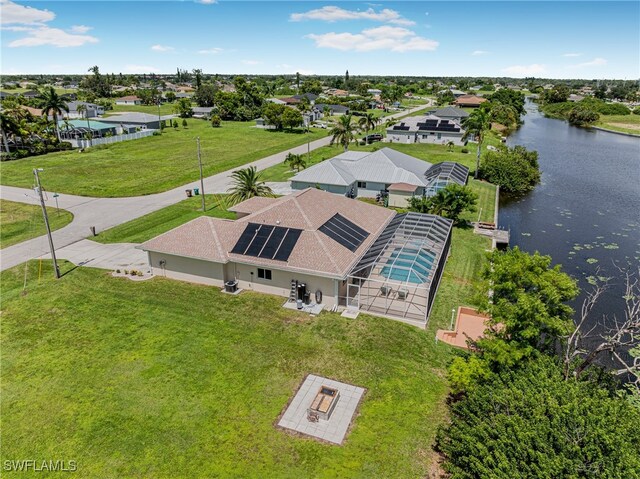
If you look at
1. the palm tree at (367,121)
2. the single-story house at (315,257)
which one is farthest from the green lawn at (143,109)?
the single-story house at (315,257)

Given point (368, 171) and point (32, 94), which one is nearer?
point (368, 171)

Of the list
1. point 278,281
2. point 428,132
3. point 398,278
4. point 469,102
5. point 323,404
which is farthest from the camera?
point 469,102

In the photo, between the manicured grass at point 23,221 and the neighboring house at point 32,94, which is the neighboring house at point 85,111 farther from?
the manicured grass at point 23,221

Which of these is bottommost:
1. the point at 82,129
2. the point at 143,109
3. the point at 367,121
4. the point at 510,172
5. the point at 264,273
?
the point at 264,273

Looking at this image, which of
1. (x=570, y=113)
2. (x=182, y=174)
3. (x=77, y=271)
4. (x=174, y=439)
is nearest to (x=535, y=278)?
(x=174, y=439)

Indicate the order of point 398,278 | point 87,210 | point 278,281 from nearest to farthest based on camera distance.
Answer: point 398,278
point 278,281
point 87,210

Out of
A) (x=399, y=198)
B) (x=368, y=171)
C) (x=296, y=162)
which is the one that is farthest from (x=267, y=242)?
(x=296, y=162)

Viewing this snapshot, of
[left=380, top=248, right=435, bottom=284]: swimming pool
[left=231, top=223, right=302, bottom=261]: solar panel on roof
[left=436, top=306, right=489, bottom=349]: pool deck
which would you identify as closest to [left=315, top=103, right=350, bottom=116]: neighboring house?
[left=231, top=223, right=302, bottom=261]: solar panel on roof

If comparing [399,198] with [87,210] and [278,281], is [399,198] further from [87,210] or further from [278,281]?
[87,210]
